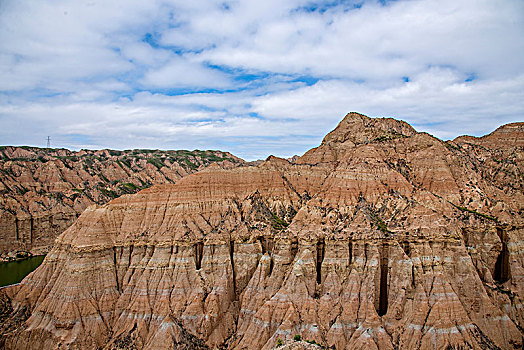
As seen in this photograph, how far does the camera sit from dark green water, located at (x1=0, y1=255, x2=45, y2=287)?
8015 centimetres

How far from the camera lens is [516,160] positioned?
6912 cm

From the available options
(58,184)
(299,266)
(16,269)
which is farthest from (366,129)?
(58,184)

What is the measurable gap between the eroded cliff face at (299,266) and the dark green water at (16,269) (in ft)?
99.9

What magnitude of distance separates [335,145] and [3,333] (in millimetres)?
60269

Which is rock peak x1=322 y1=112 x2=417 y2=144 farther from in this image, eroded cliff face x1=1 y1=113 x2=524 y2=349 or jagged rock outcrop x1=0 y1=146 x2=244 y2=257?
jagged rock outcrop x1=0 y1=146 x2=244 y2=257

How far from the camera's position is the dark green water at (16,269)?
3156 inches

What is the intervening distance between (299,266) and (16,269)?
7514cm

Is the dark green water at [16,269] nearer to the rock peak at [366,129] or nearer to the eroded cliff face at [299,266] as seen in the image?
the eroded cliff face at [299,266]

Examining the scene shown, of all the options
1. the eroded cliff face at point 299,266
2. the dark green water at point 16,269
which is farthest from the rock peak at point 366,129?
the dark green water at point 16,269

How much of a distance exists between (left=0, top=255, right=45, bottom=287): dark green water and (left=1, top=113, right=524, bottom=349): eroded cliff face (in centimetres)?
3046

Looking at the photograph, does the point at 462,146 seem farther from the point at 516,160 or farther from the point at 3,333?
the point at 3,333

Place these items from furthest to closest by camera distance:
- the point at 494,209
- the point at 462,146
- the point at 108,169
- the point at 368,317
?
the point at 108,169
the point at 462,146
the point at 494,209
the point at 368,317

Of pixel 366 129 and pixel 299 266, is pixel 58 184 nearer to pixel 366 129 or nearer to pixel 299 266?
pixel 366 129

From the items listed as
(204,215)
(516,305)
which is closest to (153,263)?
(204,215)
